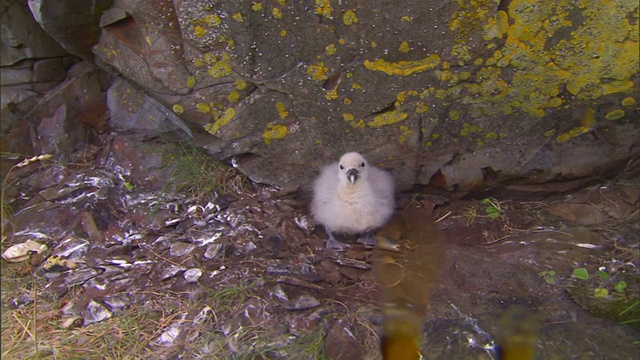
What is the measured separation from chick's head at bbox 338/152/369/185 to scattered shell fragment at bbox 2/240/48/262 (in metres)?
1.68

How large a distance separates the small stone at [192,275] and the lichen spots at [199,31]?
47.0 inches

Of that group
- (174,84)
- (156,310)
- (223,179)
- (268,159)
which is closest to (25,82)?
(174,84)

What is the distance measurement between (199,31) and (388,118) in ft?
3.63

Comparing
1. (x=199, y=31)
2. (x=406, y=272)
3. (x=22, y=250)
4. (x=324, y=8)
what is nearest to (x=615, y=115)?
(x=406, y=272)

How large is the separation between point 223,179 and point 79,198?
87cm

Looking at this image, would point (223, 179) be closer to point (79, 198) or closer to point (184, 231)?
point (184, 231)

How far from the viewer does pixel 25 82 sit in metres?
3.44

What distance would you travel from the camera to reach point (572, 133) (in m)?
2.98

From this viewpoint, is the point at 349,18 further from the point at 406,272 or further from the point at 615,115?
the point at 615,115

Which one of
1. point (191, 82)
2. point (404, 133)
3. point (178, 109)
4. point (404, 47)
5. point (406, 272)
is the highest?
point (404, 47)

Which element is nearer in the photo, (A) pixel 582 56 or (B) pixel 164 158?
(A) pixel 582 56

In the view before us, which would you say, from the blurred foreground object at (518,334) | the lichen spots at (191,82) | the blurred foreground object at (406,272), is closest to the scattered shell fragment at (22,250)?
the lichen spots at (191,82)

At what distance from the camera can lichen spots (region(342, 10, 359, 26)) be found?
270cm

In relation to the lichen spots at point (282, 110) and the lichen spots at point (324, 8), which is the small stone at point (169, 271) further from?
the lichen spots at point (324, 8)
